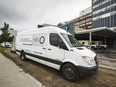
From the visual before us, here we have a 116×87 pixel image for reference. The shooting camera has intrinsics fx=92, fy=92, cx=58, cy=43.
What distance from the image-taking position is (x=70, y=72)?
166 inches

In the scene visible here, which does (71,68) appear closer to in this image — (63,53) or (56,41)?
(63,53)

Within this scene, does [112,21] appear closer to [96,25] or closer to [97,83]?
[96,25]

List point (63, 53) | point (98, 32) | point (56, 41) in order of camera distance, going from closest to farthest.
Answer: point (63, 53)
point (56, 41)
point (98, 32)

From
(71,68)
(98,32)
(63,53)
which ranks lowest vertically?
(71,68)

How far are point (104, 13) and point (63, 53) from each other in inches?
1572

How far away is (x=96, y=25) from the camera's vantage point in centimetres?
4141

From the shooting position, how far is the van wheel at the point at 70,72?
4.06 meters

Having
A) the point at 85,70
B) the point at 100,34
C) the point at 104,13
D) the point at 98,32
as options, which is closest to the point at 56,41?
the point at 85,70

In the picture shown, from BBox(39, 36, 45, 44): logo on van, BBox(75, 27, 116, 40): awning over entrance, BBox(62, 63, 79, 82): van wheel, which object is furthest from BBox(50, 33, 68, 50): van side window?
BBox(75, 27, 116, 40): awning over entrance

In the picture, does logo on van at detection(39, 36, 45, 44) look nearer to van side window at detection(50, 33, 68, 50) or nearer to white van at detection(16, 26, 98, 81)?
white van at detection(16, 26, 98, 81)

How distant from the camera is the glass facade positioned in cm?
3406

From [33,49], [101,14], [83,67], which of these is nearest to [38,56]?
[33,49]

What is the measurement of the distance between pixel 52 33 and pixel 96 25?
4103 centimetres

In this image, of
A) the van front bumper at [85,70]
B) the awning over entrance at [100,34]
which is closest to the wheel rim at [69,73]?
the van front bumper at [85,70]
